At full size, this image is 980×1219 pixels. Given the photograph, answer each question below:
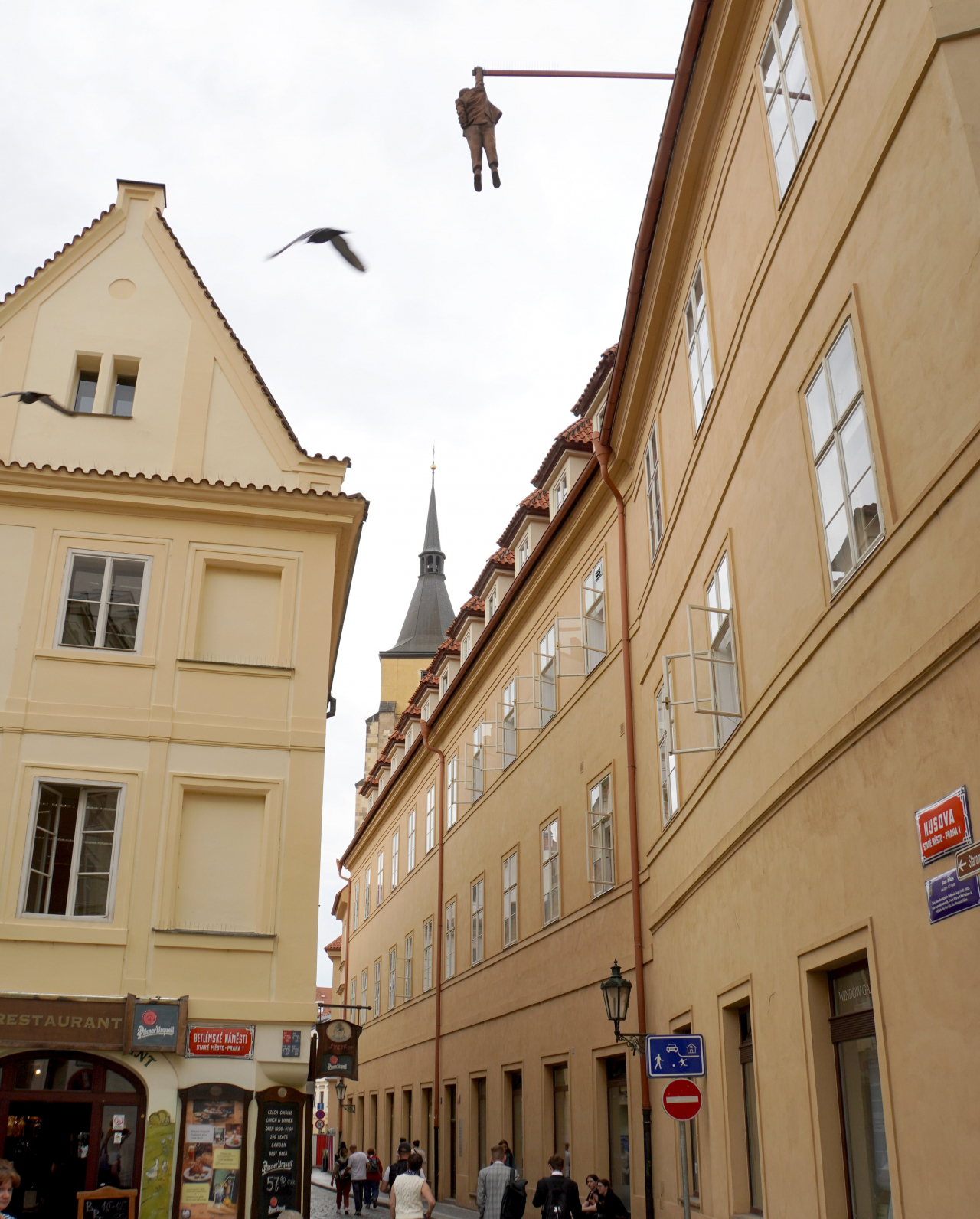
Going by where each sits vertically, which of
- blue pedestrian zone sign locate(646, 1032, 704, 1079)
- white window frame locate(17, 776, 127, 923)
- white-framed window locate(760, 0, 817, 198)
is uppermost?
white-framed window locate(760, 0, 817, 198)

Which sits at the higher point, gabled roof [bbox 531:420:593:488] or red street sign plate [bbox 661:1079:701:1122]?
gabled roof [bbox 531:420:593:488]

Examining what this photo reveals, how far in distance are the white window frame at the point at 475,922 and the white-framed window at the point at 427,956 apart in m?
4.23

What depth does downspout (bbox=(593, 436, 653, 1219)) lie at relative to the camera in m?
14.6

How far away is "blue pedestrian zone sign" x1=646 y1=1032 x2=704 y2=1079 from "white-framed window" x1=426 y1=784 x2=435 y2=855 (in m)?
21.3

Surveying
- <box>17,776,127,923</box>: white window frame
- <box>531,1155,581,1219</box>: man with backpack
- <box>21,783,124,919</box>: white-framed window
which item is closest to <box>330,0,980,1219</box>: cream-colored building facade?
<box>531,1155,581,1219</box>: man with backpack

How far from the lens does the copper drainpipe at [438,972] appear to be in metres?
27.4

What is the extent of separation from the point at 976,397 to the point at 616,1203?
40.6 feet

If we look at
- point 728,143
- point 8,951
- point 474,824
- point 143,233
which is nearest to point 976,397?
point 728,143

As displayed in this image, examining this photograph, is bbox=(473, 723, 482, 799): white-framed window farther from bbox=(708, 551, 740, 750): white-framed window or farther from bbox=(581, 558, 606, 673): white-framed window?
bbox=(708, 551, 740, 750): white-framed window

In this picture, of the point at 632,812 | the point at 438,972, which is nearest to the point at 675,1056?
the point at 632,812

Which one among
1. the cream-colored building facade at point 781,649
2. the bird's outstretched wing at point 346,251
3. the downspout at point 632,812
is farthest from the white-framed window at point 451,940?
the bird's outstretched wing at point 346,251

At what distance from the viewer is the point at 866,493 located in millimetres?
8016

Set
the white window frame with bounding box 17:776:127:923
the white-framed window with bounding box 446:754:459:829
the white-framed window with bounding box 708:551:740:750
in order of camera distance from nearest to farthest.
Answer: the white-framed window with bounding box 708:551:740:750 < the white window frame with bounding box 17:776:127:923 < the white-framed window with bounding box 446:754:459:829

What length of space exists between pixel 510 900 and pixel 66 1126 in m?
11.9
